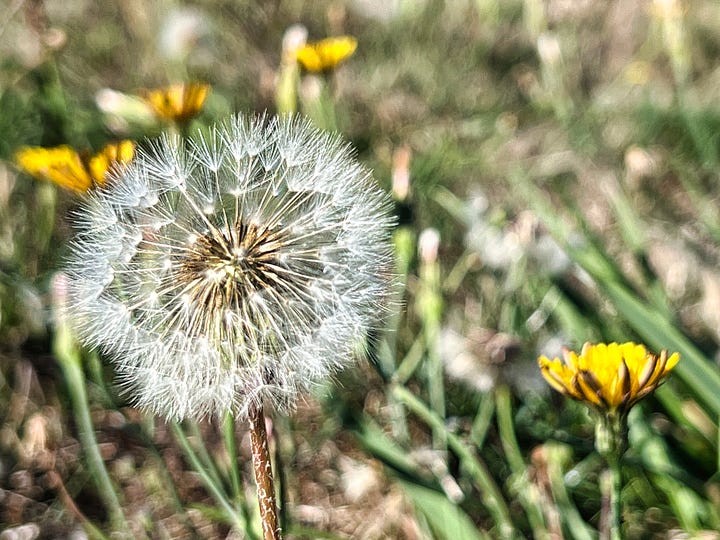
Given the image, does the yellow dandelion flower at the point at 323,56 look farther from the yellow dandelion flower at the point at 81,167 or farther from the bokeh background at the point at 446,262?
the yellow dandelion flower at the point at 81,167

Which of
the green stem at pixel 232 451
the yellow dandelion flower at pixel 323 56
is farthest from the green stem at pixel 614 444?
the yellow dandelion flower at pixel 323 56

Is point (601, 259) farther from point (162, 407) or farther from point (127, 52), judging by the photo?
point (127, 52)

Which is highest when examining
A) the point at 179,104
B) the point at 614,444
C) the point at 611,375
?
the point at 179,104

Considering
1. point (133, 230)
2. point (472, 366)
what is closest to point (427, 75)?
point (472, 366)

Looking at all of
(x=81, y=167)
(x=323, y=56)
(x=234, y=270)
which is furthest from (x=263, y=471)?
(x=323, y=56)

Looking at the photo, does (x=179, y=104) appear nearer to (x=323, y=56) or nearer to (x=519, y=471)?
(x=323, y=56)

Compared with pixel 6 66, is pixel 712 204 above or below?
below
